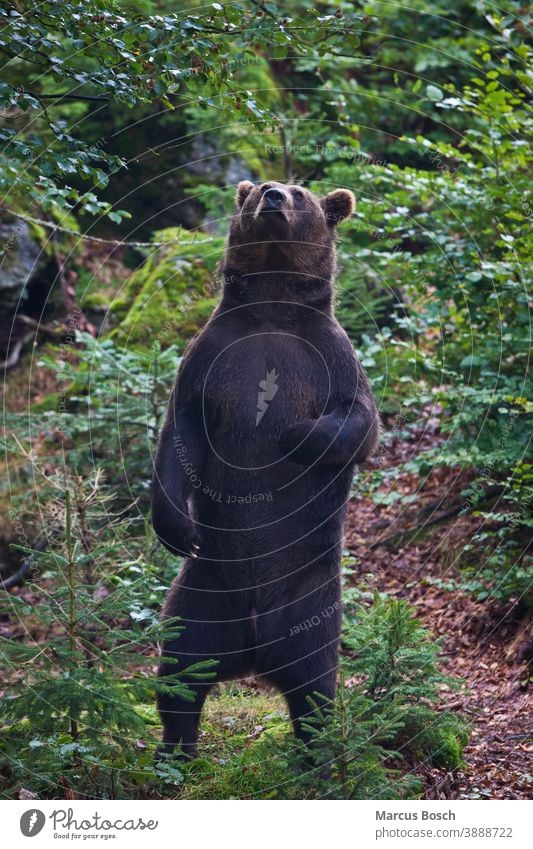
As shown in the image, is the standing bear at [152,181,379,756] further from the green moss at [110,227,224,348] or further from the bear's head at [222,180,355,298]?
the green moss at [110,227,224,348]

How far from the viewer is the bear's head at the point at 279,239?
270 inches

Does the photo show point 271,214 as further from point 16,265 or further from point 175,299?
point 16,265

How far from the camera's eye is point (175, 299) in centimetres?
1298

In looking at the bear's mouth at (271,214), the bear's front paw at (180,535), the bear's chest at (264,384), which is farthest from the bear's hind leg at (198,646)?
the bear's mouth at (271,214)

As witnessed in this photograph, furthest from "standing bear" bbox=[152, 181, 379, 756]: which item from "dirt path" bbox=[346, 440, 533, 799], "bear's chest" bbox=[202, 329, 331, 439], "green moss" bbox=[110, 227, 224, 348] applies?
"green moss" bbox=[110, 227, 224, 348]

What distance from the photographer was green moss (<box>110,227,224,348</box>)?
41.3 ft

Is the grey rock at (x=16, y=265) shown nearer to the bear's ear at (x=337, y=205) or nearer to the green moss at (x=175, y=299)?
the green moss at (x=175, y=299)

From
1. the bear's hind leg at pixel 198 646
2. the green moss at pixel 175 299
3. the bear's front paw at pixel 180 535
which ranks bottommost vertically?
the green moss at pixel 175 299

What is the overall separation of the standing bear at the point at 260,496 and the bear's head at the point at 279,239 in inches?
1.7

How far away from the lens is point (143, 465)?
35.6 ft

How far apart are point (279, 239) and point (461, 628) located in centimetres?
400

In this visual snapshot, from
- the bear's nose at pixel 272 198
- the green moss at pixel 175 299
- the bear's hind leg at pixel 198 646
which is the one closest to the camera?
the bear's hind leg at pixel 198 646

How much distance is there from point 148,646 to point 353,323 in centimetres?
472

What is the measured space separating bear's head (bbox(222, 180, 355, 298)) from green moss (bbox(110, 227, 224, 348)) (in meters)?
5.13
